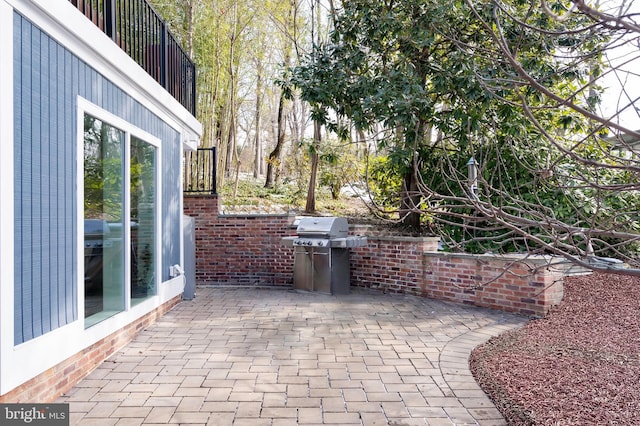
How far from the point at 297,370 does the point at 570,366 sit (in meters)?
2.19

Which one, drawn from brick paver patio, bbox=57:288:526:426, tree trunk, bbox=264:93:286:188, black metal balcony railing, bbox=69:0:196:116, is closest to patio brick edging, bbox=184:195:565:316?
brick paver patio, bbox=57:288:526:426

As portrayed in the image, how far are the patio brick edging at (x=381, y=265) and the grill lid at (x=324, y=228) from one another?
602 millimetres

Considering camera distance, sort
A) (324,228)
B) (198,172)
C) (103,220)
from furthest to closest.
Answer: (198,172)
(324,228)
(103,220)

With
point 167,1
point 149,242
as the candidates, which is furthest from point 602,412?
point 167,1

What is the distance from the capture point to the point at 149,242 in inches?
202

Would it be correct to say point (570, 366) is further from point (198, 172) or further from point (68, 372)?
point (198, 172)

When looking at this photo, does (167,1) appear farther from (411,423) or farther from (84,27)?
(411,423)

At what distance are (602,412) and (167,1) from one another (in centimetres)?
973

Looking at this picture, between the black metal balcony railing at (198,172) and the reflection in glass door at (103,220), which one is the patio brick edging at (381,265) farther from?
the reflection in glass door at (103,220)

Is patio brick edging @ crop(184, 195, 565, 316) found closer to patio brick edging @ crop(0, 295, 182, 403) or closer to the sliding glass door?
the sliding glass door

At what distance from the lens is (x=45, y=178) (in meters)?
3.01

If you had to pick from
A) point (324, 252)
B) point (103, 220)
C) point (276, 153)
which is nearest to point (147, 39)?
point (103, 220)

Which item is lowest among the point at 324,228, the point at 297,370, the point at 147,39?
the point at 297,370

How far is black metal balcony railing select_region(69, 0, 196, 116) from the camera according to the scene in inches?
163
